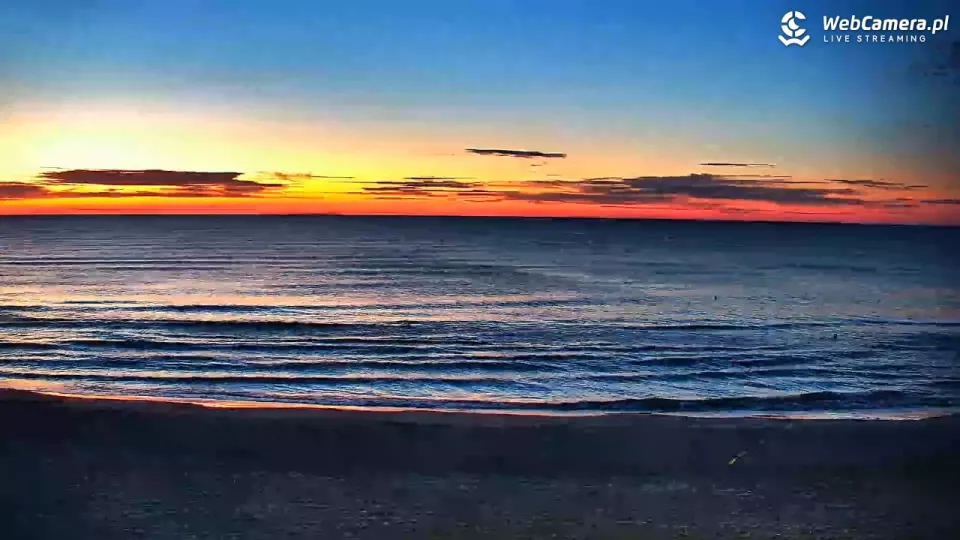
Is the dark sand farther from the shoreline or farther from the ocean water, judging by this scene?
the ocean water

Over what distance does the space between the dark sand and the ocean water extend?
1.83ft

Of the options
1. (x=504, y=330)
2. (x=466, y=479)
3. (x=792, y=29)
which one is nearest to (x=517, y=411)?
(x=466, y=479)

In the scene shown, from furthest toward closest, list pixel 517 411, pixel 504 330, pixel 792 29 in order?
pixel 504 330 → pixel 517 411 → pixel 792 29

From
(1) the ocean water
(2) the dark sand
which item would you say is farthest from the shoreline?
(2) the dark sand

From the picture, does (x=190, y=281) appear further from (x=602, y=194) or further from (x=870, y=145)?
(x=870, y=145)

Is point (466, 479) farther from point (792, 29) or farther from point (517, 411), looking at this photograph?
point (792, 29)

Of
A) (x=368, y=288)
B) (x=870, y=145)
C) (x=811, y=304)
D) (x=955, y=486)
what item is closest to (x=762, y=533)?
(x=955, y=486)

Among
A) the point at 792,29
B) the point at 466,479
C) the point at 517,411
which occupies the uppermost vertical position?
Result: the point at 792,29

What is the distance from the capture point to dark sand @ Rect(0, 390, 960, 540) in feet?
7.11

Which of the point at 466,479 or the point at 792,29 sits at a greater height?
the point at 792,29

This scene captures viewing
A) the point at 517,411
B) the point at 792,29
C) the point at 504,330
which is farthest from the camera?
the point at 504,330

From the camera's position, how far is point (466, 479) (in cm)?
248

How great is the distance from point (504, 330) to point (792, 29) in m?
3.77

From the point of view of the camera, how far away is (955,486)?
7.56 ft
